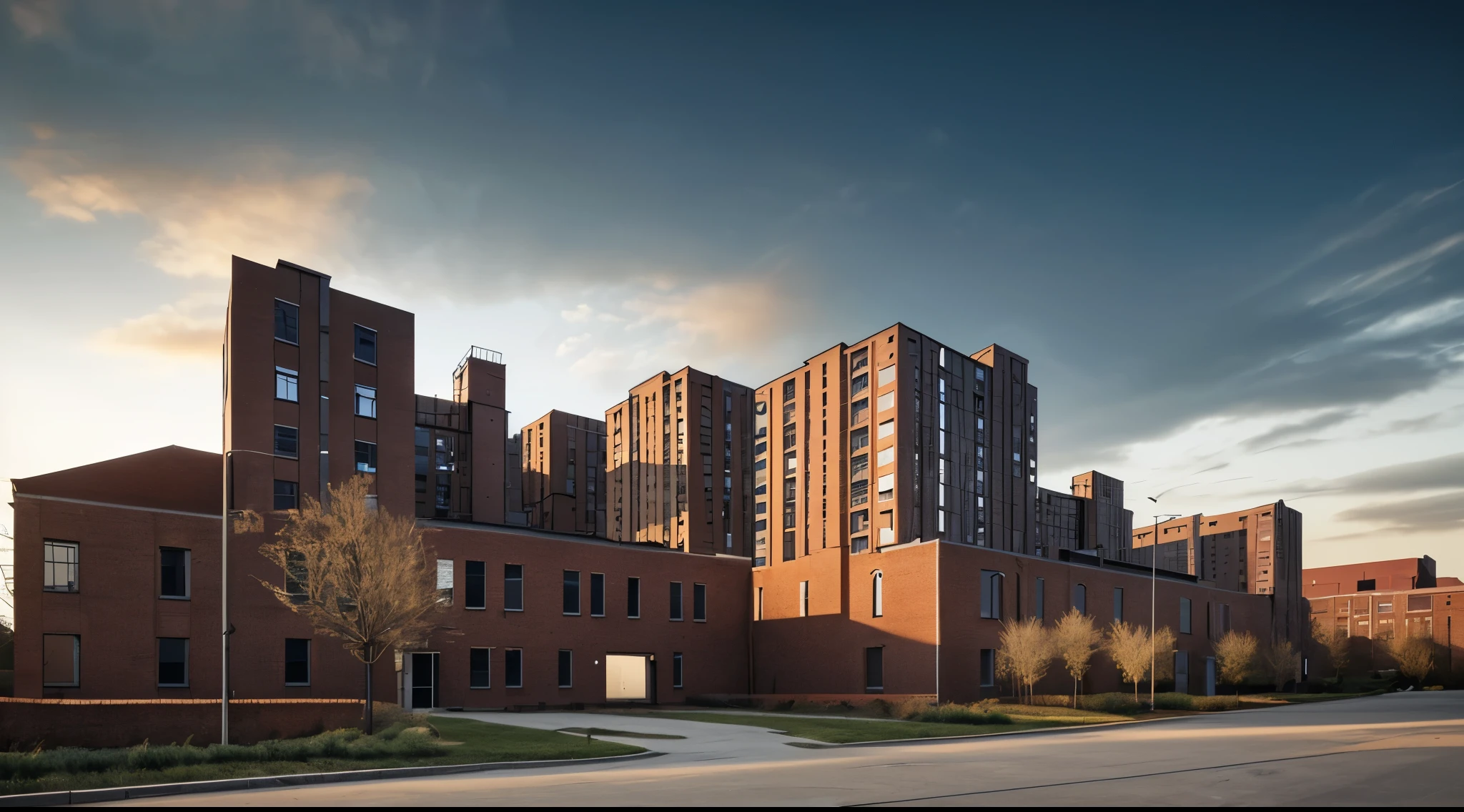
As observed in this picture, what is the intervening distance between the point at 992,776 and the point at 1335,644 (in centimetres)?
10344

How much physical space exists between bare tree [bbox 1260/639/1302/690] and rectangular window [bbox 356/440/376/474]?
65538 millimetres

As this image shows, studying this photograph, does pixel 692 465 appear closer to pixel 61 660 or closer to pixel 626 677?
pixel 626 677

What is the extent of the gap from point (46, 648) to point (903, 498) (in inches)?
2119

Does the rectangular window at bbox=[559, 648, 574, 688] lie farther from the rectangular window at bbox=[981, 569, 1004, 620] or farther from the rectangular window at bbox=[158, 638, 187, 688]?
the rectangular window at bbox=[981, 569, 1004, 620]

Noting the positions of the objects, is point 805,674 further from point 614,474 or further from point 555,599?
point 614,474

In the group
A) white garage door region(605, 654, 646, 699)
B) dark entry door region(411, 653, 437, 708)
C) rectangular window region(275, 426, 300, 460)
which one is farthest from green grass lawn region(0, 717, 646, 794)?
white garage door region(605, 654, 646, 699)

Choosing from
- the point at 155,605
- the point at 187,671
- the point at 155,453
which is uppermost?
the point at 155,453

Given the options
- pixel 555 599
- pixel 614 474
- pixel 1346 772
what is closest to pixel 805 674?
pixel 555 599

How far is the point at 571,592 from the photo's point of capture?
171 ft

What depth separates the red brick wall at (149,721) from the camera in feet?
78.6

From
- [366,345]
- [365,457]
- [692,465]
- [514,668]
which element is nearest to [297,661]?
[365,457]

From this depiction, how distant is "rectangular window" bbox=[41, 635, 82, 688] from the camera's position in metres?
33.1

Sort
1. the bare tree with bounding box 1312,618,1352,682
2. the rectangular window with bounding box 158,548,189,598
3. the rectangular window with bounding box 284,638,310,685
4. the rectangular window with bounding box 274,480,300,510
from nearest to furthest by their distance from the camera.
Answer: the rectangular window with bounding box 158,548,189,598
the rectangular window with bounding box 284,638,310,685
the rectangular window with bounding box 274,480,300,510
the bare tree with bounding box 1312,618,1352,682

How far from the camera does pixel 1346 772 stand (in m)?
18.7
